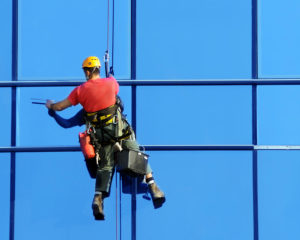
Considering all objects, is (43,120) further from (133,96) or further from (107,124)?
(133,96)

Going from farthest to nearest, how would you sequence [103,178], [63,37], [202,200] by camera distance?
[63,37] < [202,200] < [103,178]

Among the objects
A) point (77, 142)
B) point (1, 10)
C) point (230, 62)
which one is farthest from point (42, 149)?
point (230, 62)

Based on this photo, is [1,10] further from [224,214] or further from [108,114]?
[224,214]

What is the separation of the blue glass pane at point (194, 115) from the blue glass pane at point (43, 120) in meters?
0.30

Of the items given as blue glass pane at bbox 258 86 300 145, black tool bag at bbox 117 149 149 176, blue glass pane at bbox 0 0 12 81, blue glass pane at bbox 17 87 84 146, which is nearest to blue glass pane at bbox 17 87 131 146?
blue glass pane at bbox 17 87 84 146

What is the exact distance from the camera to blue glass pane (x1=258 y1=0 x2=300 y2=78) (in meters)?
9.34

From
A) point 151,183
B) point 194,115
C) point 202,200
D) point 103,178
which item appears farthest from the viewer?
point 194,115

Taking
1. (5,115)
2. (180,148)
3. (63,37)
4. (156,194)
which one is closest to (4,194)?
(5,115)

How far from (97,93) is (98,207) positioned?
51.4 inches

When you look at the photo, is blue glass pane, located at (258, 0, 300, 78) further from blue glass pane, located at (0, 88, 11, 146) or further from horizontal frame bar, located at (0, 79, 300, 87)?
blue glass pane, located at (0, 88, 11, 146)

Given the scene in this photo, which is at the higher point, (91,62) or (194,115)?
(91,62)

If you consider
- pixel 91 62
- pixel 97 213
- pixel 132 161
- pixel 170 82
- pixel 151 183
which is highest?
pixel 91 62

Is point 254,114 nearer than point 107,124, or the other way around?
point 107,124

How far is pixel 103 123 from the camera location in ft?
28.6
